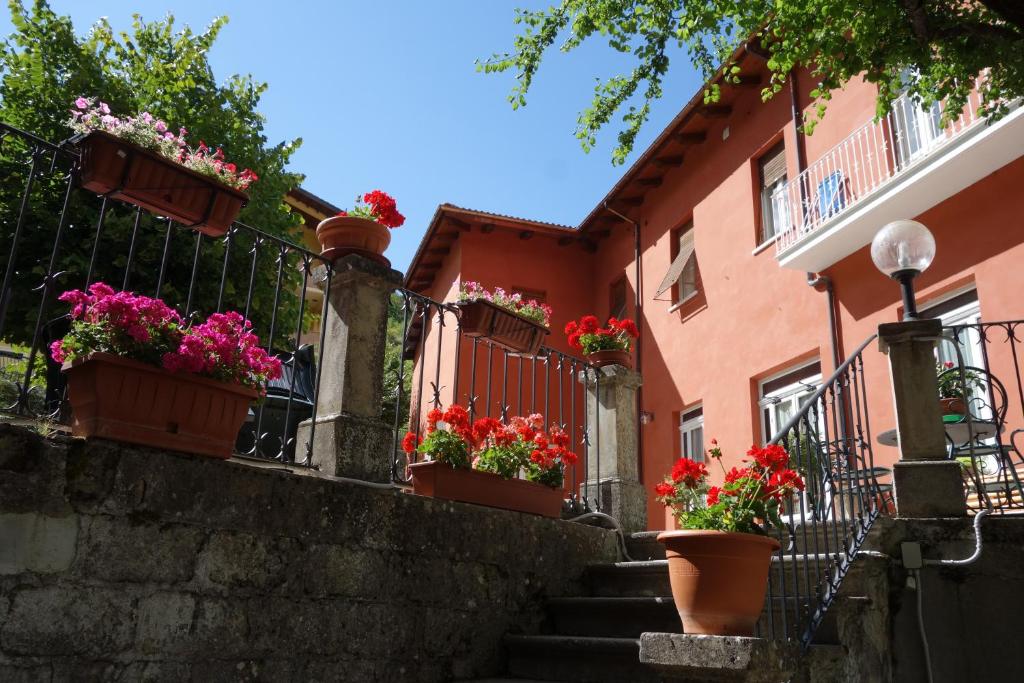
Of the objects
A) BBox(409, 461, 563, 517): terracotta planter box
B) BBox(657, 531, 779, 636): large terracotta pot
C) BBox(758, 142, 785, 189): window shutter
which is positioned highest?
BBox(758, 142, 785, 189): window shutter

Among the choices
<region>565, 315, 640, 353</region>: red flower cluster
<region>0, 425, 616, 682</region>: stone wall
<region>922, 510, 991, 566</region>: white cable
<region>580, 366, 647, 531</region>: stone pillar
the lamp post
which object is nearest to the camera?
<region>0, 425, 616, 682</region>: stone wall

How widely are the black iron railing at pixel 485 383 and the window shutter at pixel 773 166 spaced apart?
395 cm

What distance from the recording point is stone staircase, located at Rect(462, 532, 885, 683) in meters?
2.88

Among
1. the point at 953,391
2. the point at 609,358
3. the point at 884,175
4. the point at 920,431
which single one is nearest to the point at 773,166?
the point at 884,175

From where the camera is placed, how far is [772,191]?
38.5 ft

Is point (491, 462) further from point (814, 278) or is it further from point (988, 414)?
point (814, 278)

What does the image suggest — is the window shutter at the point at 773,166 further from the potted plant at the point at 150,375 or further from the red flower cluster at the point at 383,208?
the potted plant at the point at 150,375

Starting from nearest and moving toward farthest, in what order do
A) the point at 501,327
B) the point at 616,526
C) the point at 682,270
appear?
the point at 616,526 < the point at 501,327 < the point at 682,270

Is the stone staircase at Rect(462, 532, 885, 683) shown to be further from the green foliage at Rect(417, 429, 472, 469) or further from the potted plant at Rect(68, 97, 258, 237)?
the potted plant at Rect(68, 97, 258, 237)

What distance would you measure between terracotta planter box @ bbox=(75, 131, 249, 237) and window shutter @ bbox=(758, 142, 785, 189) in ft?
30.3

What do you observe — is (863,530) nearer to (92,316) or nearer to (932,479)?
(932,479)

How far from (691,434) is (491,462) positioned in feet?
27.6

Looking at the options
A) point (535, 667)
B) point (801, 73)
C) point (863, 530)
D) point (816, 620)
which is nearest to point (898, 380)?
point (863, 530)

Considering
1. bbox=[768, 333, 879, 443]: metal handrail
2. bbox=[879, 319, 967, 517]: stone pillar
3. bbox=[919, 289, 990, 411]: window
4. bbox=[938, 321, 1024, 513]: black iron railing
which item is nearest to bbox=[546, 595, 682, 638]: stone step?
bbox=[768, 333, 879, 443]: metal handrail
